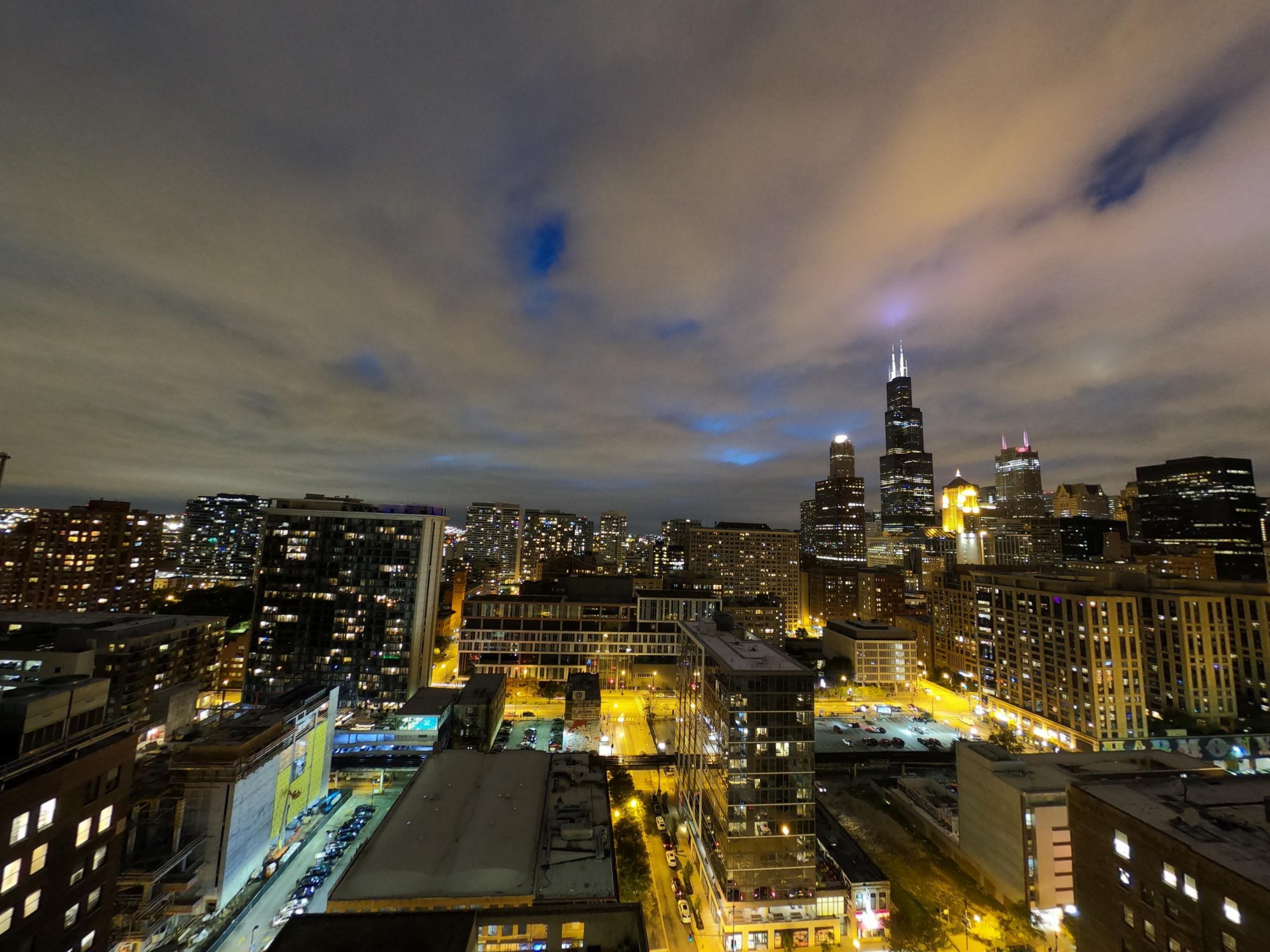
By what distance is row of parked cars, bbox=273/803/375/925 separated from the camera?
46188 mm

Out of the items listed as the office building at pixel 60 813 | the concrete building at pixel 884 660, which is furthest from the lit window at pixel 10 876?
the concrete building at pixel 884 660

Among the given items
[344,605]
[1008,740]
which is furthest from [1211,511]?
[344,605]

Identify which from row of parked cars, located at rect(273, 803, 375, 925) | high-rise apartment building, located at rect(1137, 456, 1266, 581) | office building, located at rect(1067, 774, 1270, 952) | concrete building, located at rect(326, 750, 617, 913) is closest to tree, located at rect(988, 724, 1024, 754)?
office building, located at rect(1067, 774, 1270, 952)

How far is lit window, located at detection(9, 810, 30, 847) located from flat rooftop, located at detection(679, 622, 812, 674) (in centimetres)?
4849

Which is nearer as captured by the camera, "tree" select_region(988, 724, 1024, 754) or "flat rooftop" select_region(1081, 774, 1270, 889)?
"flat rooftop" select_region(1081, 774, 1270, 889)

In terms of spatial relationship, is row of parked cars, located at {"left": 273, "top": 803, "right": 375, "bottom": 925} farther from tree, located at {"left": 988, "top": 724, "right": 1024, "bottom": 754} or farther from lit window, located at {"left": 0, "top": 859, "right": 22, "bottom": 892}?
tree, located at {"left": 988, "top": 724, "right": 1024, "bottom": 754}

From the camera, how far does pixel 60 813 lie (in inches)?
1168

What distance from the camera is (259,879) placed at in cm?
4997

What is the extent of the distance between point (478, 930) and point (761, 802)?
29.4 metres

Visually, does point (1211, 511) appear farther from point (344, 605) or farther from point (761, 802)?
point (344, 605)

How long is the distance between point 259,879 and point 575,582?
81757 millimetres

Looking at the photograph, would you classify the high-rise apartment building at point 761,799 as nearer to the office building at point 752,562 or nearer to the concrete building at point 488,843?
the concrete building at point 488,843

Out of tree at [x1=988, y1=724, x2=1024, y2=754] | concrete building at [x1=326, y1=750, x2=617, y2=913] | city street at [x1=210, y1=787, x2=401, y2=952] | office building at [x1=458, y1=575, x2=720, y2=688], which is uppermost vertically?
office building at [x1=458, y1=575, x2=720, y2=688]

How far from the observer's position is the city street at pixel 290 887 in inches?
1694
